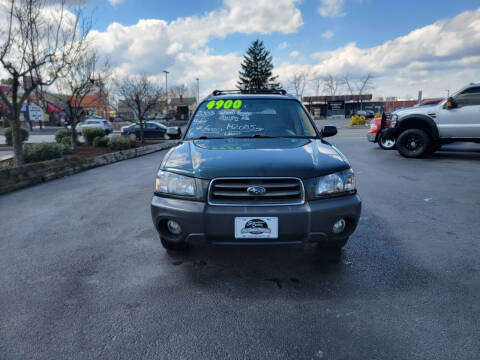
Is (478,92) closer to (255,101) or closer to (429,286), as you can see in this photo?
(255,101)

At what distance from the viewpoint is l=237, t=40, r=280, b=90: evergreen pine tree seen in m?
54.3

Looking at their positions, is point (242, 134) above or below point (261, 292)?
above

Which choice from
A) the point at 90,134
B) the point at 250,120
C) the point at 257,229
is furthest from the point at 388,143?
the point at 90,134

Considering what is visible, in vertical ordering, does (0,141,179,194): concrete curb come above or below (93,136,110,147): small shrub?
below

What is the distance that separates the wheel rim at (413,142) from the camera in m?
9.47

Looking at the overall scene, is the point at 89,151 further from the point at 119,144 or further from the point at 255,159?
the point at 255,159

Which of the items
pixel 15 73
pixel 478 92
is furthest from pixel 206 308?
pixel 478 92

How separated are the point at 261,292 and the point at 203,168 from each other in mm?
1072

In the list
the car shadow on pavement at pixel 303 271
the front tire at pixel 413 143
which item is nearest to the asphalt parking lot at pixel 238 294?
the car shadow on pavement at pixel 303 271

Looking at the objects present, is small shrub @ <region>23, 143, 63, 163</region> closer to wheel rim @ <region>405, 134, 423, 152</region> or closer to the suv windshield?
the suv windshield

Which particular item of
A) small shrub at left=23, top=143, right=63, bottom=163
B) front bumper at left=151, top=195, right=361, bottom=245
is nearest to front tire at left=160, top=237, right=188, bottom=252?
front bumper at left=151, top=195, right=361, bottom=245

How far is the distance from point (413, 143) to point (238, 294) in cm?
908

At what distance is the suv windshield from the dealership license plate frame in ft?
4.30

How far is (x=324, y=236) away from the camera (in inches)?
94.4
